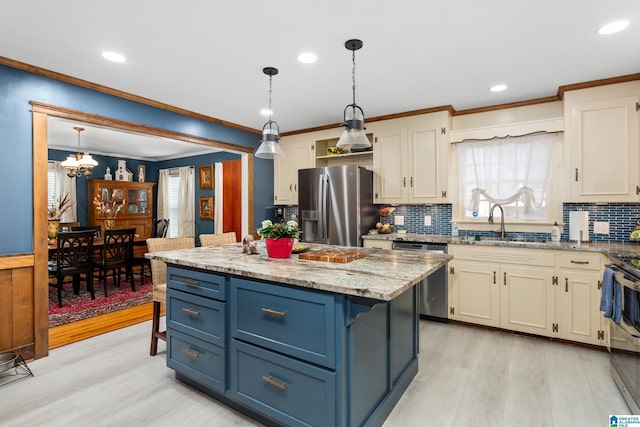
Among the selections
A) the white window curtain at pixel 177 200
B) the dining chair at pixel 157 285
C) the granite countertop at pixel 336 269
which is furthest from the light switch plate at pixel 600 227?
the white window curtain at pixel 177 200

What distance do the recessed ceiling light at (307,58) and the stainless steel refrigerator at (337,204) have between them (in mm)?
1558

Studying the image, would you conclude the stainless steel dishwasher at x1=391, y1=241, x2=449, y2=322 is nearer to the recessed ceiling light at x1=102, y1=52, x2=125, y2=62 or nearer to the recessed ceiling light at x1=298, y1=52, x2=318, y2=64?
the recessed ceiling light at x1=298, y1=52, x2=318, y2=64

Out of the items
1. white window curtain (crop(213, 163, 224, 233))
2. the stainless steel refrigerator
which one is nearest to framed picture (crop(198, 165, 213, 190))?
white window curtain (crop(213, 163, 224, 233))

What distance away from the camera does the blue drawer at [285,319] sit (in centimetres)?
157

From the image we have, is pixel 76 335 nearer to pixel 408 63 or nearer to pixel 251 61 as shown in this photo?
pixel 251 61

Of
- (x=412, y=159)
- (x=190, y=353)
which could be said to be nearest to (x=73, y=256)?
(x=190, y=353)

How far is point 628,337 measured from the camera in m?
1.92

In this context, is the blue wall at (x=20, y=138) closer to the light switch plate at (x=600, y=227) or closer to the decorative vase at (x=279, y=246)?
the decorative vase at (x=279, y=246)

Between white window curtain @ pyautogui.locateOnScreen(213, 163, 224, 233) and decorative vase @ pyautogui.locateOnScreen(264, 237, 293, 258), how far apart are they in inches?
184

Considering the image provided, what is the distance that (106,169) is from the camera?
7.14 meters

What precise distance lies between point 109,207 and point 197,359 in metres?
5.89

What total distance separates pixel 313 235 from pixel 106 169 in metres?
5.49

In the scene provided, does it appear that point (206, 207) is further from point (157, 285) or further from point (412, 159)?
point (412, 159)

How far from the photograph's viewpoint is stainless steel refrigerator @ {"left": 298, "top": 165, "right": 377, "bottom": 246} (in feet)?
13.0
